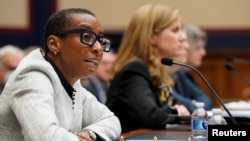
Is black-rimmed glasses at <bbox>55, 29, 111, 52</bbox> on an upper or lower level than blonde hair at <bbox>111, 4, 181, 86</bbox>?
upper

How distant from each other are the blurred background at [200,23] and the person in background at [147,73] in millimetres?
3511

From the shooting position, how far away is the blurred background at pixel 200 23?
7.64 meters

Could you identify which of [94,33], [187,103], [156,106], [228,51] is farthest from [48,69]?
[228,51]

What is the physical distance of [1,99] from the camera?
2.25m

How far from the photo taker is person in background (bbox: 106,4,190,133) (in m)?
3.45

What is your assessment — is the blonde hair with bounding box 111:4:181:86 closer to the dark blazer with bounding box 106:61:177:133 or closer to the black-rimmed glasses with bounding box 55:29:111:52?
the dark blazer with bounding box 106:61:177:133

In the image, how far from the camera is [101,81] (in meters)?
6.63

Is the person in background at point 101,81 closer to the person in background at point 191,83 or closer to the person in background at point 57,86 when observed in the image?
the person in background at point 191,83

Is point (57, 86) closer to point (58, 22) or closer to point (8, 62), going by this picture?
point (58, 22)

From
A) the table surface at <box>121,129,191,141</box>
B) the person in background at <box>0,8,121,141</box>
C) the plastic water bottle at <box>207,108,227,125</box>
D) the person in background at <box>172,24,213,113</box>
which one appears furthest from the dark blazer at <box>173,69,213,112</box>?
the person in background at <box>0,8,121,141</box>

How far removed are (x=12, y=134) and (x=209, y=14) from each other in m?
5.85

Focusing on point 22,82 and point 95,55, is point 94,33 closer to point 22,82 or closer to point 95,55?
point 95,55

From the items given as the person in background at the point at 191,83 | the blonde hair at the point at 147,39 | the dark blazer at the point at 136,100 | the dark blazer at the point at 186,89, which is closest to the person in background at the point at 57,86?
the dark blazer at the point at 136,100

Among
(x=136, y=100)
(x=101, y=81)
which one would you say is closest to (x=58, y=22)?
(x=136, y=100)
